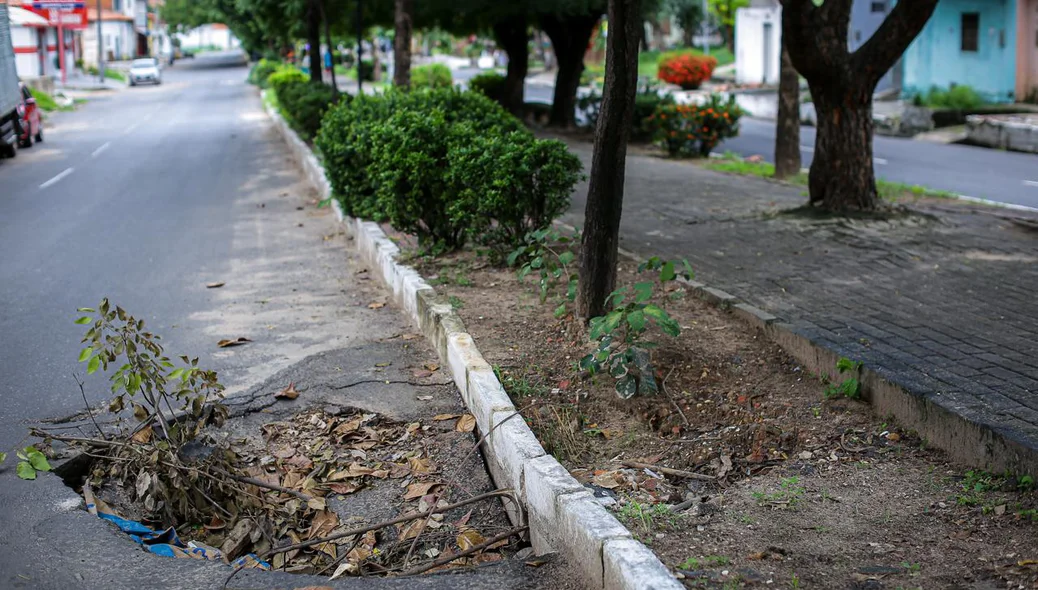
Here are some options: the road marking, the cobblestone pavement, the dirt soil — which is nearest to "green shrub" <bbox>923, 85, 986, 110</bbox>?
the cobblestone pavement

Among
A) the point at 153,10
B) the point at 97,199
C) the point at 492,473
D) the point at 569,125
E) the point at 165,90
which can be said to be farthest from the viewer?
the point at 153,10

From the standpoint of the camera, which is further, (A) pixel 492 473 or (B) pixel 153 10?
(B) pixel 153 10

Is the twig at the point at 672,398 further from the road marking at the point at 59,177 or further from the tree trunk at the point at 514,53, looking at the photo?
the tree trunk at the point at 514,53

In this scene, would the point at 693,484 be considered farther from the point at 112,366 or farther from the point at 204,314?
the point at 204,314

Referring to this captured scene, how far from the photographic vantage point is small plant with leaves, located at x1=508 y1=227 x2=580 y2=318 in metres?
6.95

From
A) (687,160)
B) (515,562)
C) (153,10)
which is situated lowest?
(515,562)

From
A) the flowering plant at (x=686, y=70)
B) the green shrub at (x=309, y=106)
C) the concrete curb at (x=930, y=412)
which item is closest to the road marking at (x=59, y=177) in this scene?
the green shrub at (x=309, y=106)

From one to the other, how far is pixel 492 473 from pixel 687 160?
15231 millimetres

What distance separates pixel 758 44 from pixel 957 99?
16293 millimetres

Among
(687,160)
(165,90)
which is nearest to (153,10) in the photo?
(165,90)

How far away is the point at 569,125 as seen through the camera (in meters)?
26.4

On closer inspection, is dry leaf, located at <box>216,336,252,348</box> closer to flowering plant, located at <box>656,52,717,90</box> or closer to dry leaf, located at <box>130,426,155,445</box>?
dry leaf, located at <box>130,426,155,445</box>

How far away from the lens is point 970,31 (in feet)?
102

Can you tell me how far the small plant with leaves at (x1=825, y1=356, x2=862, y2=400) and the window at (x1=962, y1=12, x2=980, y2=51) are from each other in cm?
2880
